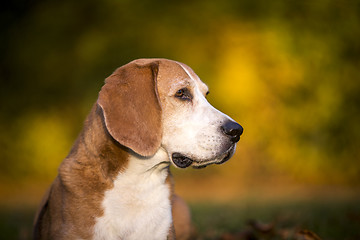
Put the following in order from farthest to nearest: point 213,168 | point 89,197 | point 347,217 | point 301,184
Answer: point 213,168 < point 301,184 < point 347,217 < point 89,197

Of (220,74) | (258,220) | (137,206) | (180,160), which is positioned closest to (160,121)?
(180,160)

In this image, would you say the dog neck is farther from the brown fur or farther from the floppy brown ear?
the floppy brown ear

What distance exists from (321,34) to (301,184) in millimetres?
4959

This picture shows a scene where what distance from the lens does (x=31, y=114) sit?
44.0 ft

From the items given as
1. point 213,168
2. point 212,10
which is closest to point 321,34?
point 212,10

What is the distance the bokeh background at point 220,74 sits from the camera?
40.0 ft

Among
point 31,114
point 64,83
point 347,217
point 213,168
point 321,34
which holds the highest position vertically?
point 321,34

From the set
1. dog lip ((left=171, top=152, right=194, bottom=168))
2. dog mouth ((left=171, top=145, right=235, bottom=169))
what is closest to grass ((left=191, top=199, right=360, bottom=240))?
dog mouth ((left=171, top=145, right=235, bottom=169))

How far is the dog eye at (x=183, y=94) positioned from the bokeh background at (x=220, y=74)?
8.37 m

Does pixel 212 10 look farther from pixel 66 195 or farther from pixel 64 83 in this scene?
pixel 66 195

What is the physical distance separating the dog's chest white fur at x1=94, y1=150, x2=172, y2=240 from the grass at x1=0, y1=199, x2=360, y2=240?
132 centimetres

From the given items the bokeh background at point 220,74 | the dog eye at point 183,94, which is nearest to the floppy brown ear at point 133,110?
the dog eye at point 183,94

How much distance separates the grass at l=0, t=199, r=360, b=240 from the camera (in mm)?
4438

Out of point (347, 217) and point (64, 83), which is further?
point (64, 83)
